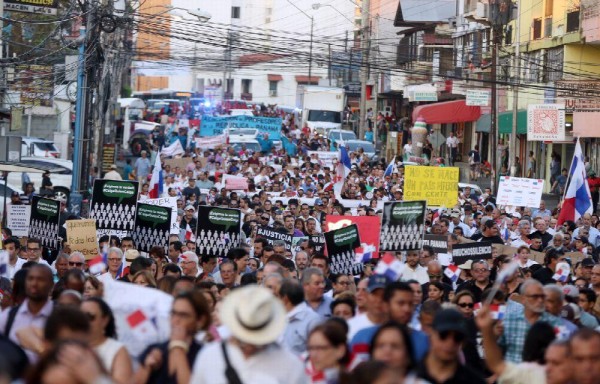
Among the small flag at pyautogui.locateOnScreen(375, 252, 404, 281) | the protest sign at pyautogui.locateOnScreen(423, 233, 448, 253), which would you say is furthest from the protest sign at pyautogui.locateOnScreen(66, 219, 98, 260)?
the small flag at pyautogui.locateOnScreen(375, 252, 404, 281)

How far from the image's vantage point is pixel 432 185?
80.5 feet

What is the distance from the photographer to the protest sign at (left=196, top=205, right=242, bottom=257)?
1712 cm

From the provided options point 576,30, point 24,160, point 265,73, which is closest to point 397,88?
point 576,30

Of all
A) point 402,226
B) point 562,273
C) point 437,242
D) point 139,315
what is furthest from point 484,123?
point 139,315

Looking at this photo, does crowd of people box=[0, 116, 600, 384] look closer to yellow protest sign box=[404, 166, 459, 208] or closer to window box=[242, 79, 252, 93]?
yellow protest sign box=[404, 166, 459, 208]

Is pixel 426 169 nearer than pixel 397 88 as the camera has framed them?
Yes

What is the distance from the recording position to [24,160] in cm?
3697

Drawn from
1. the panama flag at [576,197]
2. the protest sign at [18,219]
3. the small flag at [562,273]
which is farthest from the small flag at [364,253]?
the panama flag at [576,197]

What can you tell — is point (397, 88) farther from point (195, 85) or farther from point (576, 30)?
point (195, 85)

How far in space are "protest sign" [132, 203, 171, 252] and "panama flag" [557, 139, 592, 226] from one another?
7.05 metres

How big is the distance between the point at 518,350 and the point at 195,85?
118m

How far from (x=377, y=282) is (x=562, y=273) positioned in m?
5.57

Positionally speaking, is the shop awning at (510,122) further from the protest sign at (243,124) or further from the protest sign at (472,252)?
the protest sign at (472,252)

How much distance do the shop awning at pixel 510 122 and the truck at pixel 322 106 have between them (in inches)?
872
